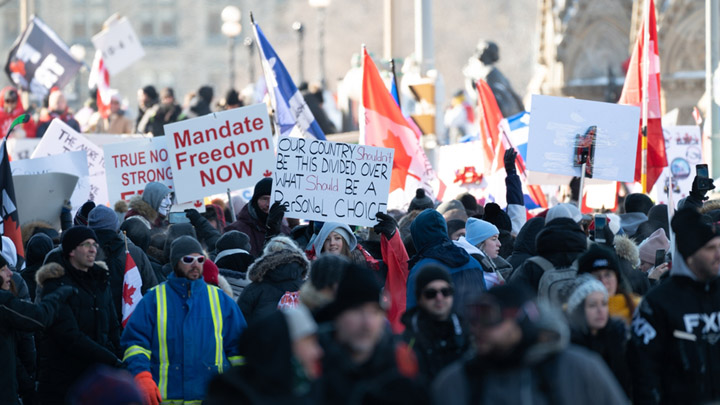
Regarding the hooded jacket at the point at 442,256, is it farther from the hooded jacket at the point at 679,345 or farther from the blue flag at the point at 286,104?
the blue flag at the point at 286,104

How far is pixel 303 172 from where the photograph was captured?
9.66 m

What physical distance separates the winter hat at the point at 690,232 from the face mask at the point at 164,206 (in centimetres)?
497

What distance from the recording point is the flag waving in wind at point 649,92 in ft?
41.3

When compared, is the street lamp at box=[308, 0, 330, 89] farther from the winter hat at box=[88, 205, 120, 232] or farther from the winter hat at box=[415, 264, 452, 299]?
the winter hat at box=[415, 264, 452, 299]

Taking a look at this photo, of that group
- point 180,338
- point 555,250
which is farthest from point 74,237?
point 555,250

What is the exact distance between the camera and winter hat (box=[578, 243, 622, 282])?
21.8ft

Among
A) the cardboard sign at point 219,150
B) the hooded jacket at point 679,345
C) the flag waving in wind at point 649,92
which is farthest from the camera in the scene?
the flag waving in wind at point 649,92

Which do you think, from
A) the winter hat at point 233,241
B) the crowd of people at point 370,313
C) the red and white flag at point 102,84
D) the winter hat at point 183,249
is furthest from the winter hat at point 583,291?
the red and white flag at point 102,84

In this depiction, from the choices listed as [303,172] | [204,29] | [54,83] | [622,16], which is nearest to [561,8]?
[622,16]

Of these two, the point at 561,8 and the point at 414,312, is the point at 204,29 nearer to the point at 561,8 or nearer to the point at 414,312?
the point at 561,8

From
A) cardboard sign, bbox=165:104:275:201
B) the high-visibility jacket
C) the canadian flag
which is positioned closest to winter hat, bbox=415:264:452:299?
the high-visibility jacket

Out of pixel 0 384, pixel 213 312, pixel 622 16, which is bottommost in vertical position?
pixel 0 384

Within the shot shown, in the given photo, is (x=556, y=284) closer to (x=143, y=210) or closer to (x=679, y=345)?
(x=679, y=345)

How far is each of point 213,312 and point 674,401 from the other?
93.1 inches
